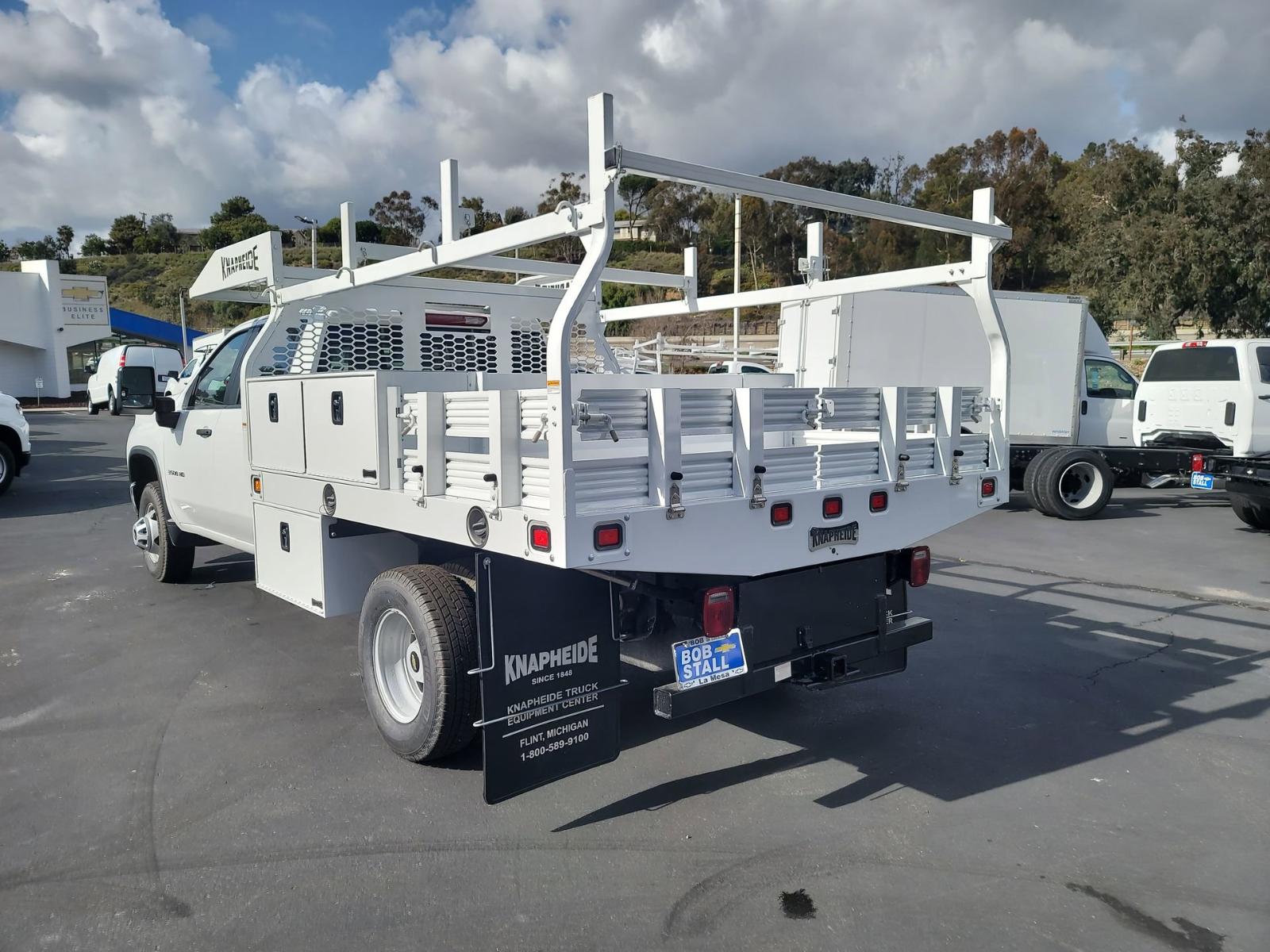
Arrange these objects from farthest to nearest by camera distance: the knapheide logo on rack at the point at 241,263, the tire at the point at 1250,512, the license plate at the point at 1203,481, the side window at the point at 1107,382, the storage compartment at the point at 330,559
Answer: the side window at the point at 1107,382 → the license plate at the point at 1203,481 → the tire at the point at 1250,512 → the knapheide logo on rack at the point at 241,263 → the storage compartment at the point at 330,559

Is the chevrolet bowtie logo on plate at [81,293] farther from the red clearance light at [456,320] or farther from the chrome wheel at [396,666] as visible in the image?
the chrome wheel at [396,666]

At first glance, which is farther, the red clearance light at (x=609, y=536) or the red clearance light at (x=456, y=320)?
the red clearance light at (x=456, y=320)

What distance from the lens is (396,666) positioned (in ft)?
14.1

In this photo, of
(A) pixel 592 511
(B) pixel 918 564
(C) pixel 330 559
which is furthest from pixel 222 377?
(B) pixel 918 564

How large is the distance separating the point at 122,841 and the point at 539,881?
166cm

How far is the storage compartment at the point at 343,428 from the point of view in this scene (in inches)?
156

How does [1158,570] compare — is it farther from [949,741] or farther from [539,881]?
[539,881]

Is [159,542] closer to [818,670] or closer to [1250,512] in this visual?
[818,670]

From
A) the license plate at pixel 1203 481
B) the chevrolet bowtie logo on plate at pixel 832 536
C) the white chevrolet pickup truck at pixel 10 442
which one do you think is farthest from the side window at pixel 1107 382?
the white chevrolet pickup truck at pixel 10 442

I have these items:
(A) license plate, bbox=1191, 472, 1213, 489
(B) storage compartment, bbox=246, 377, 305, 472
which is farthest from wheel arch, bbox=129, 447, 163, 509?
(A) license plate, bbox=1191, 472, 1213, 489

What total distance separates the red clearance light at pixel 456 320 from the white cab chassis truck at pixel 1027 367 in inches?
238

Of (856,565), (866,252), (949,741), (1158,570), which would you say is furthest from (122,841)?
(866,252)

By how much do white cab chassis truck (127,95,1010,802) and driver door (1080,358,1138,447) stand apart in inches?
370

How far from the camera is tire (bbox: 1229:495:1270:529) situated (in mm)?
10266
